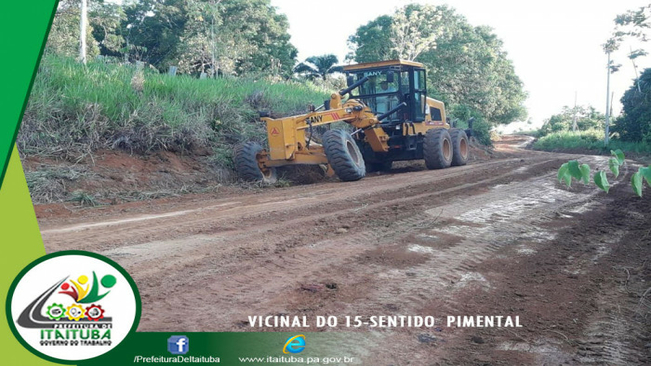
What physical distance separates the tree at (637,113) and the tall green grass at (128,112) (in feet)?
80.9

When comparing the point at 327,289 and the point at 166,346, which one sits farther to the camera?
the point at 327,289

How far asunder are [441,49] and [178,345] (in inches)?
1373

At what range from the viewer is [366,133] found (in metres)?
12.3

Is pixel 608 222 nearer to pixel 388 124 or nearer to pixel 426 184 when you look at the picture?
pixel 426 184

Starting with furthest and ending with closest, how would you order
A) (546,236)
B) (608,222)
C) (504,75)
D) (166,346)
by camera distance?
(504,75) < (608,222) < (546,236) < (166,346)

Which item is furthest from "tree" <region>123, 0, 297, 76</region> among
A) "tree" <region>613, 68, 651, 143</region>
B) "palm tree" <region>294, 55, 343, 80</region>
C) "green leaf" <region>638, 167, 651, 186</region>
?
"green leaf" <region>638, 167, 651, 186</region>

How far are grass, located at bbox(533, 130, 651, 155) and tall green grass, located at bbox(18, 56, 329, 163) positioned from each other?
933 inches

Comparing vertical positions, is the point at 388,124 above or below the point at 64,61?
below

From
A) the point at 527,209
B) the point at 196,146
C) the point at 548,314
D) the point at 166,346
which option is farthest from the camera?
the point at 196,146

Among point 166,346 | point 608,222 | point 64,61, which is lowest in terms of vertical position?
point 608,222

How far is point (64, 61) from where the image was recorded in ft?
35.0

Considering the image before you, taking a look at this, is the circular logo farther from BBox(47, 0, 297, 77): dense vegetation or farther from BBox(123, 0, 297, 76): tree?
BBox(123, 0, 297, 76): tree

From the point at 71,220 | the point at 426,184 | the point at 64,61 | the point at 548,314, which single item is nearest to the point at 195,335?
the point at 548,314

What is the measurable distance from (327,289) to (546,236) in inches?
127
